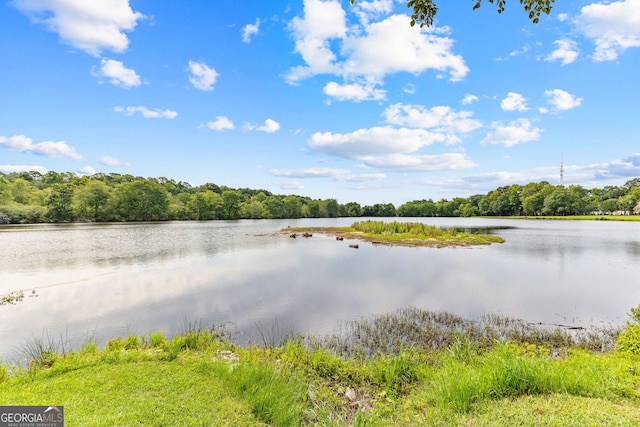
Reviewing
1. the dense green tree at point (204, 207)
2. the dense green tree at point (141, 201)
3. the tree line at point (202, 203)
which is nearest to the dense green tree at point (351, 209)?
the tree line at point (202, 203)

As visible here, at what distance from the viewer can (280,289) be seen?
15555mm

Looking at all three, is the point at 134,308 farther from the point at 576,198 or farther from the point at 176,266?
the point at 576,198

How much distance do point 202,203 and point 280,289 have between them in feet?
348

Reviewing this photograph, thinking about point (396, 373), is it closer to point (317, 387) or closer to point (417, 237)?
point (317, 387)

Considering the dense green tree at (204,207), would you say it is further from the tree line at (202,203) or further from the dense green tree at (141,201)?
the dense green tree at (141,201)

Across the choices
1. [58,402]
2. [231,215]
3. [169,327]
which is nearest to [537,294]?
[169,327]

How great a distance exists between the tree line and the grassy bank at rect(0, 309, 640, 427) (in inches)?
3640

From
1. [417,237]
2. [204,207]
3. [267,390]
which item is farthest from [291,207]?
[267,390]

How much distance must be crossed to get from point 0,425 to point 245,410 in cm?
337

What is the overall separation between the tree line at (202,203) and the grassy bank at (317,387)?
303 ft

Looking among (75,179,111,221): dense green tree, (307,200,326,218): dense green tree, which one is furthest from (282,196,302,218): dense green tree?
(75,179,111,221): dense green tree

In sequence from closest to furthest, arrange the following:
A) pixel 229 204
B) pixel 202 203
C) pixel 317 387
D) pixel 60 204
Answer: pixel 317 387 → pixel 60 204 → pixel 202 203 → pixel 229 204

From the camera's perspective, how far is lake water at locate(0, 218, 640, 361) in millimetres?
10914

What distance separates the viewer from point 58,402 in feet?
15.1
